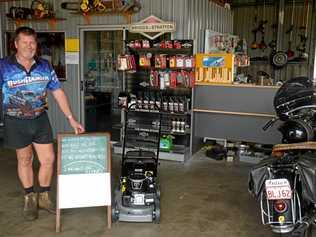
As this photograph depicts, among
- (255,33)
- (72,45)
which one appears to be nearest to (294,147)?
(72,45)

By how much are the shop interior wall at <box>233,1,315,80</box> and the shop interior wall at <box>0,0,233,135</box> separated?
307 cm

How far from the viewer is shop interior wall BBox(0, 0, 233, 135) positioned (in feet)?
17.3

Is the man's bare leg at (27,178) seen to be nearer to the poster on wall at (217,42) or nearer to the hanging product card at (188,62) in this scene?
the hanging product card at (188,62)

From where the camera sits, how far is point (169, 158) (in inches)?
206

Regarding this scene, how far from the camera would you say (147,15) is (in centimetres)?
548

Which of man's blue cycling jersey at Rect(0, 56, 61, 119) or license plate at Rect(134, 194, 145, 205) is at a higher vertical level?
man's blue cycling jersey at Rect(0, 56, 61, 119)

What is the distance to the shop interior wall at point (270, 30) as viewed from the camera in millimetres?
9156

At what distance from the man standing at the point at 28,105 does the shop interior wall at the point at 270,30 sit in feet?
24.0

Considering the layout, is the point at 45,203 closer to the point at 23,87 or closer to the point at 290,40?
the point at 23,87

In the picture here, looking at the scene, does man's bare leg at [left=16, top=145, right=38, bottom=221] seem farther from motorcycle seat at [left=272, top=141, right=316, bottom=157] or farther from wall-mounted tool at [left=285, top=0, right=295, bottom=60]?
wall-mounted tool at [left=285, top=0, right=295, bottom=60]

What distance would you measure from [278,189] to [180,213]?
131 cm

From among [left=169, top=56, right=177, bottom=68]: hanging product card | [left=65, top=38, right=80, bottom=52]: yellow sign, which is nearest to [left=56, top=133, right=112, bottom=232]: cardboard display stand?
[left=169, top=56, right=177, bottom=68]: hanging product card

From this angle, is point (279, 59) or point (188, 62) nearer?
point (188, 62)

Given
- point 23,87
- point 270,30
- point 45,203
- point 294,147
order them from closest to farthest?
point 294,147 < point 23,87 < point 45,203 < point 270,30
